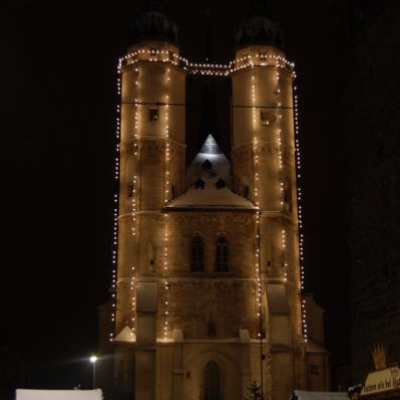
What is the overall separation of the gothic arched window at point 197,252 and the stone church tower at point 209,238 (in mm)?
72

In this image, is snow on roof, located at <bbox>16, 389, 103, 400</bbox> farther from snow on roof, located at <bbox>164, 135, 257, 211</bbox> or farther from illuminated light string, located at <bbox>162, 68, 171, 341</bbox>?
snow on roof, located at <bbox>164, 135, 257, 211</bbox>

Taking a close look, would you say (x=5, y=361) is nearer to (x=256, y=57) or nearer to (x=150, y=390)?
(x=150, y=390)

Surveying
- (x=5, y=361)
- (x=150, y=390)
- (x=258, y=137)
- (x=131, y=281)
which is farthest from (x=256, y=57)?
(x=5, y=361)

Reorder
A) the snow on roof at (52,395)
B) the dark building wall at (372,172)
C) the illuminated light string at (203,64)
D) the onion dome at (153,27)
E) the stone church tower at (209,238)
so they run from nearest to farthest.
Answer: the snow on roof at (52,395) → the dark building wall at (372,172) → the stone church tower at (209,238) → the illuminated light string at (203,64) → the onion dome at (153,27)

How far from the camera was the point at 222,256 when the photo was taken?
50062mm

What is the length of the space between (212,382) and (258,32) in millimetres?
20729

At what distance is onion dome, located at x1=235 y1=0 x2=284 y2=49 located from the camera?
54469mm

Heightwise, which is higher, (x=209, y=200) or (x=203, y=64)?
(x=203, y=64)

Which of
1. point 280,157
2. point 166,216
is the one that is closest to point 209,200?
point 166,216

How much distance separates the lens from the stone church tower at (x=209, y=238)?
1869 inches

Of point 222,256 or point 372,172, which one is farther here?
point 222,256

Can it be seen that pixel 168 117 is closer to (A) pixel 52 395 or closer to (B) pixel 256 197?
(B) pixel 256 197

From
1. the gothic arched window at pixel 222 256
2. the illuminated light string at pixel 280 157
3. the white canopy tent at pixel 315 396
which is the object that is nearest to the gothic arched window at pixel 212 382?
the gothic arched window at pixel 222 256

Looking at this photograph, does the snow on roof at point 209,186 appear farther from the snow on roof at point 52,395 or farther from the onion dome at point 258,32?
the snow on roof at point 52,395
